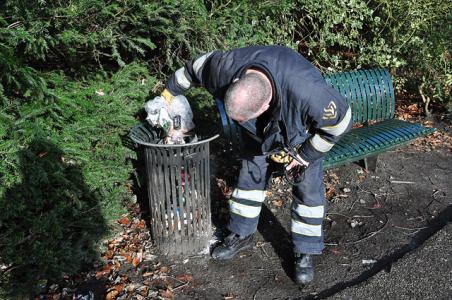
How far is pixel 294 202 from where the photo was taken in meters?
3.65

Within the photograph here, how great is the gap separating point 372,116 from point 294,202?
2282mm

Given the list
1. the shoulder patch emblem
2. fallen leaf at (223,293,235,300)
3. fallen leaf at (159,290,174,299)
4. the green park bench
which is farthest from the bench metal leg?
fallen leaf at (159,290,174,299)

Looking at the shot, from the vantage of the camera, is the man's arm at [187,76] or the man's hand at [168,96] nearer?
the man's arm at [187,76]

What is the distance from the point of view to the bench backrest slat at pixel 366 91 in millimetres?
5230

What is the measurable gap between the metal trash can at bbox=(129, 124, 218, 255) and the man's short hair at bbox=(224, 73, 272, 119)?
1.95ft

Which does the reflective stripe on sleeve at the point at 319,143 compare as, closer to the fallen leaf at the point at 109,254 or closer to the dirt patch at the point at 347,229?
the dirt patch at the point at 347,229

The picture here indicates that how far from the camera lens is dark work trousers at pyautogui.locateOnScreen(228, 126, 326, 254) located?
Answer: 3521 millimetres

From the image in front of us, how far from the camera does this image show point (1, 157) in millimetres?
2758

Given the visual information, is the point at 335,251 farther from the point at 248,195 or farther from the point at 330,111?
the point at 330,111

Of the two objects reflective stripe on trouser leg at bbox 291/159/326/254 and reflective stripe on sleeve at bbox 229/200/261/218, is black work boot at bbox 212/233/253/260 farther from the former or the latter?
reflective stripe on trouser leg at bbox 291/159/326/254

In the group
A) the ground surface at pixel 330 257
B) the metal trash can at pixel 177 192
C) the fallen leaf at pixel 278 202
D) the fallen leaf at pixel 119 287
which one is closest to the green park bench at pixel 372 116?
the ground surface at pixel 330 257

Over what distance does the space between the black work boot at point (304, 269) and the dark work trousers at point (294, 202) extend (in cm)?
6

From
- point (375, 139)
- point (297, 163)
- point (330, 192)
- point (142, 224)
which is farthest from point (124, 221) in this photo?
point (375, 139)

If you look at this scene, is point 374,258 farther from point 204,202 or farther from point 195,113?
point 195,113
